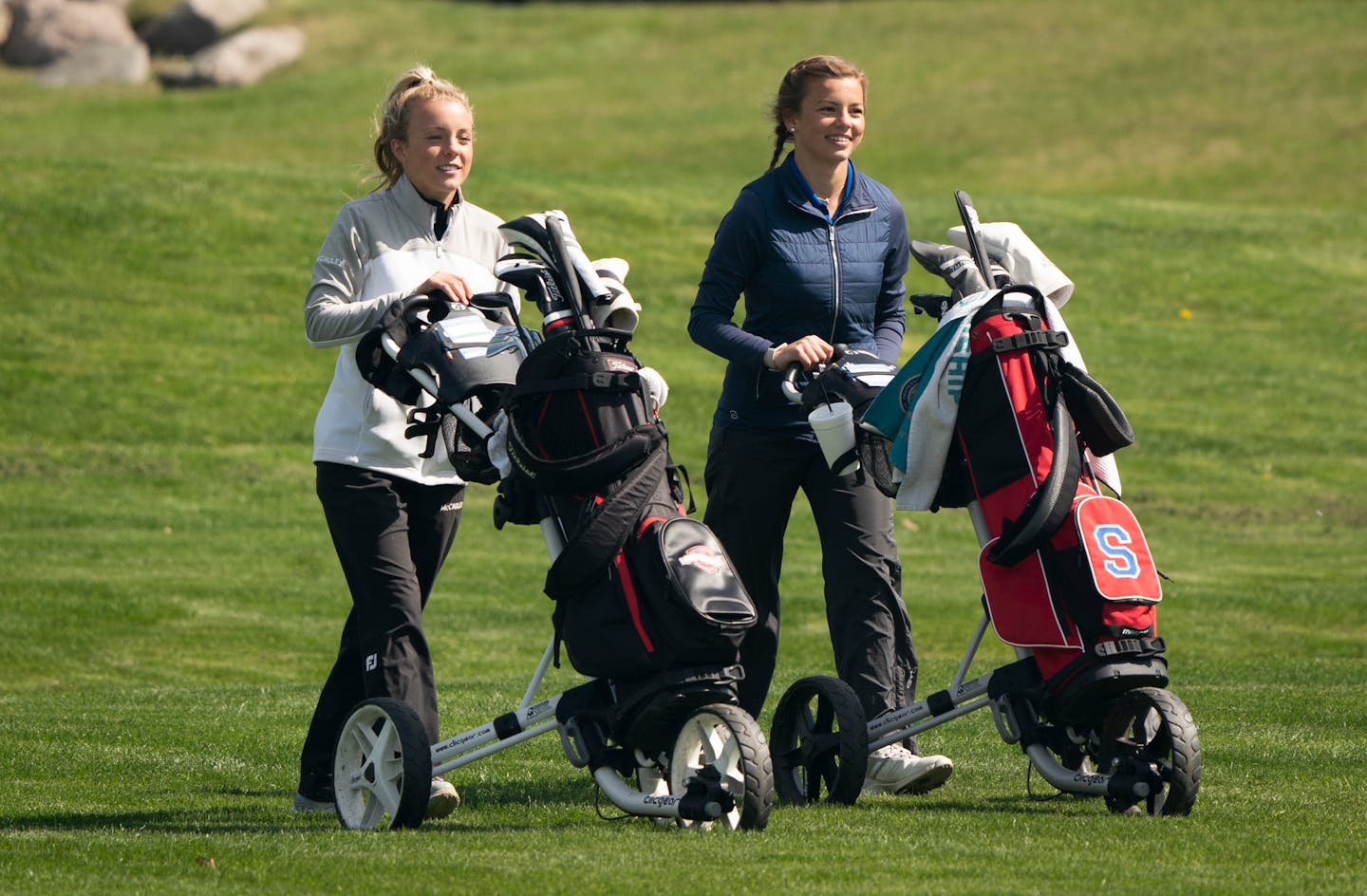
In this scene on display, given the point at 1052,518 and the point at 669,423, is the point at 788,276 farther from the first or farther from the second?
the point at 669,423

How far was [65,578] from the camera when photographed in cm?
1336

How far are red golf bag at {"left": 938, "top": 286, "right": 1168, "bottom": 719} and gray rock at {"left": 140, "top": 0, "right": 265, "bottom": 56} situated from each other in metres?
42.0

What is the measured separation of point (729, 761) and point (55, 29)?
43028 millimetres

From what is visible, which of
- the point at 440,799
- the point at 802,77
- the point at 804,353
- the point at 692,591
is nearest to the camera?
the point at 692,591

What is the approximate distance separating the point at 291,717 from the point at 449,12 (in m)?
42.2

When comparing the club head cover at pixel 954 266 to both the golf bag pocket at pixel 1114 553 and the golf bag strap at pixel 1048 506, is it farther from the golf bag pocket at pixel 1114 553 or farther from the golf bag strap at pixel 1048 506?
the golf bag pocket at pixel 1114 553

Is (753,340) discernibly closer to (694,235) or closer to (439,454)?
(439,454)

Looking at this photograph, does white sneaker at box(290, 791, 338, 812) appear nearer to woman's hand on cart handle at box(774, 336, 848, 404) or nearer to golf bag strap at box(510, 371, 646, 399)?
golf bag strap at box(510, 371, 646, 399)

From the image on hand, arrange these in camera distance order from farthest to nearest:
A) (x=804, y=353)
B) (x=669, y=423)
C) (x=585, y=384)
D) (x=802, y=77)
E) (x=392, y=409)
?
(x=669, y=423)
(x=802, y=77)
(x=392, y=409)
(x=804, y=353)
(x=585, y=384)

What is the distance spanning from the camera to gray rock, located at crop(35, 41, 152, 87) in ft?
142

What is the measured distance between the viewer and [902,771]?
6.48 m

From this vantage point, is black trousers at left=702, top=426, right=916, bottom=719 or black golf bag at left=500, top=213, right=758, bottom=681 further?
black trousers at left=702, top=426, right=916, bottom=719

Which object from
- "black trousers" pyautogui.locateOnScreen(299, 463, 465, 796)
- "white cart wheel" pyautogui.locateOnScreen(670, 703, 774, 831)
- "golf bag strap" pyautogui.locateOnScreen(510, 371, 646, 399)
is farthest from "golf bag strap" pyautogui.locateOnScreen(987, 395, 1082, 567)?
"black trousers" pyautogui.locateOnScreen(299, 463, 465, 796)

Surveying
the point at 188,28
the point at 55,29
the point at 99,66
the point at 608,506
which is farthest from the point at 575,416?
the point at 55,29
